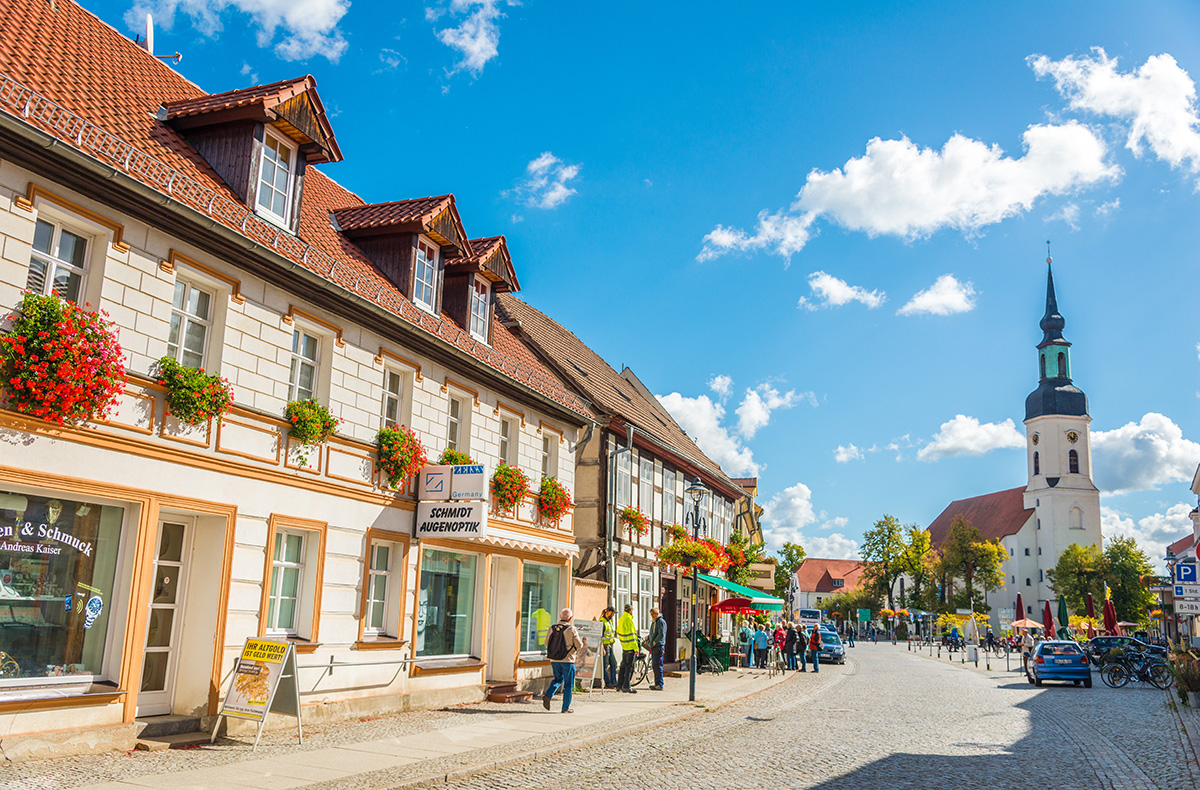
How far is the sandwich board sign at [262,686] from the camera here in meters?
11.5

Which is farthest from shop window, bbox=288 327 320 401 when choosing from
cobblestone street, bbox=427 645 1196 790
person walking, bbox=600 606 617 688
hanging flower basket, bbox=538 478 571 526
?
person walking, bbox=600 606 617 688

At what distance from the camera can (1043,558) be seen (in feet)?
359

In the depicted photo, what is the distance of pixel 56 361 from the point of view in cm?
956

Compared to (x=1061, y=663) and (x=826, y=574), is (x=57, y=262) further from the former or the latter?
(x=826, y=574)

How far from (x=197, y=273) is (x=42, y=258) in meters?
2.03

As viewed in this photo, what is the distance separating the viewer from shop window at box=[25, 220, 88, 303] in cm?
1015

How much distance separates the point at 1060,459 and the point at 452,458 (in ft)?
350

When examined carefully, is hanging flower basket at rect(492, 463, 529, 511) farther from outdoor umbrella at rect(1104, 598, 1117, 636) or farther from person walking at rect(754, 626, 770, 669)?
outdoor umbrella at rect(1104, 598, 1117, 636)

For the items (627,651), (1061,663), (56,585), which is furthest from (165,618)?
(1061,663)

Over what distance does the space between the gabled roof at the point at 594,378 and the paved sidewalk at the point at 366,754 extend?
10.8 metres

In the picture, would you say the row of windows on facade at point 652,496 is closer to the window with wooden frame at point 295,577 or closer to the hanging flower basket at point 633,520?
the hanging flower basket at point 633,520

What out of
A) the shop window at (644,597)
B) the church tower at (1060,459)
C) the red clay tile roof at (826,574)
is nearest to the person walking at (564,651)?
the shop window at (644,597)

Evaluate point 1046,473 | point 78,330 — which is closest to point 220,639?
point 78,330

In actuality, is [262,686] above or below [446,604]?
below
